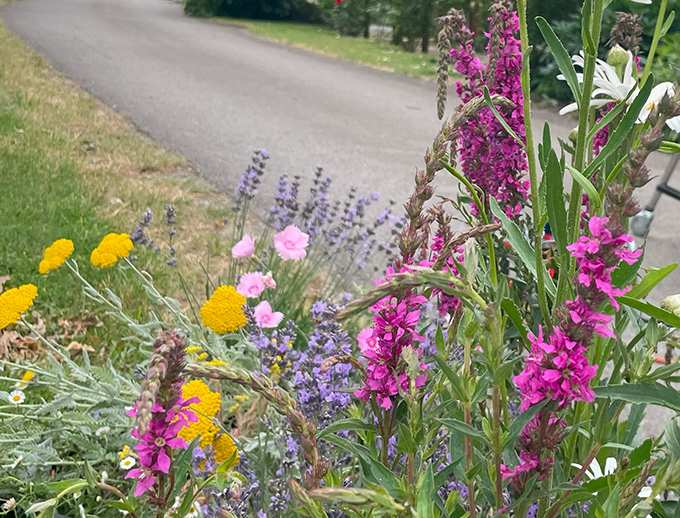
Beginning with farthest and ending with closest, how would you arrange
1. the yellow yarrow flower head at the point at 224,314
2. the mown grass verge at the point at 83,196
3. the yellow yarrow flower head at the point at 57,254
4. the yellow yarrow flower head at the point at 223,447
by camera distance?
the mown grass verge at the point at 83,196 → the yellow yarrow flower head at the point at 57,254 → the yellow yarrow flower head at the point at 224,314 → the yellow yarrow flower head at the point at 223,447

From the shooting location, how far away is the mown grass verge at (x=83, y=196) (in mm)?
2945

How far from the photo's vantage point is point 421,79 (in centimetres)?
981

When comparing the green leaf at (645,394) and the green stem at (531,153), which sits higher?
the green stem at (531,153)

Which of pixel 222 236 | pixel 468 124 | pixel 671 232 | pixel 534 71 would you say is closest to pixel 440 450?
pixel 468 124

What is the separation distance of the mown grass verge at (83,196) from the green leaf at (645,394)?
63.9 inches

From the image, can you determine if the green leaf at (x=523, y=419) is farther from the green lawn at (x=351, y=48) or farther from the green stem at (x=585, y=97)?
the green lawn at (x=351, y=48)

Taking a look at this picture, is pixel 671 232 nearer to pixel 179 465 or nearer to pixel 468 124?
pixel 468 124

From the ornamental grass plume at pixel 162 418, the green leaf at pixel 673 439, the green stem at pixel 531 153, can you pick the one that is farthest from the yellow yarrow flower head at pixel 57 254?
the green leaf at pixel 673 439

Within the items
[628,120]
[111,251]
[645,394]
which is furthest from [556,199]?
[111,251]

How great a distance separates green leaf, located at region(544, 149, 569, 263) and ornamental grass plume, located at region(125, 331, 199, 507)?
468 mm

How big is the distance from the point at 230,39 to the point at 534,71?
6.36 metres

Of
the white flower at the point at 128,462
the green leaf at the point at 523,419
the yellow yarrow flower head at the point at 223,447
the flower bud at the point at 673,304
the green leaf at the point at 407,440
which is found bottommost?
the white flower at the point at 128,462

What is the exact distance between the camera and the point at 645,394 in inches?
29.9

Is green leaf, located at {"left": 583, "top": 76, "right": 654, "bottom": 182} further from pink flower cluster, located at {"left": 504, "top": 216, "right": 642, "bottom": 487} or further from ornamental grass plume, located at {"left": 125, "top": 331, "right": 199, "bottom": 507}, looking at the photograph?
ornamental grass plume, located at {"left": 125, "top": 331, "right": 199, "bottom": 507}
